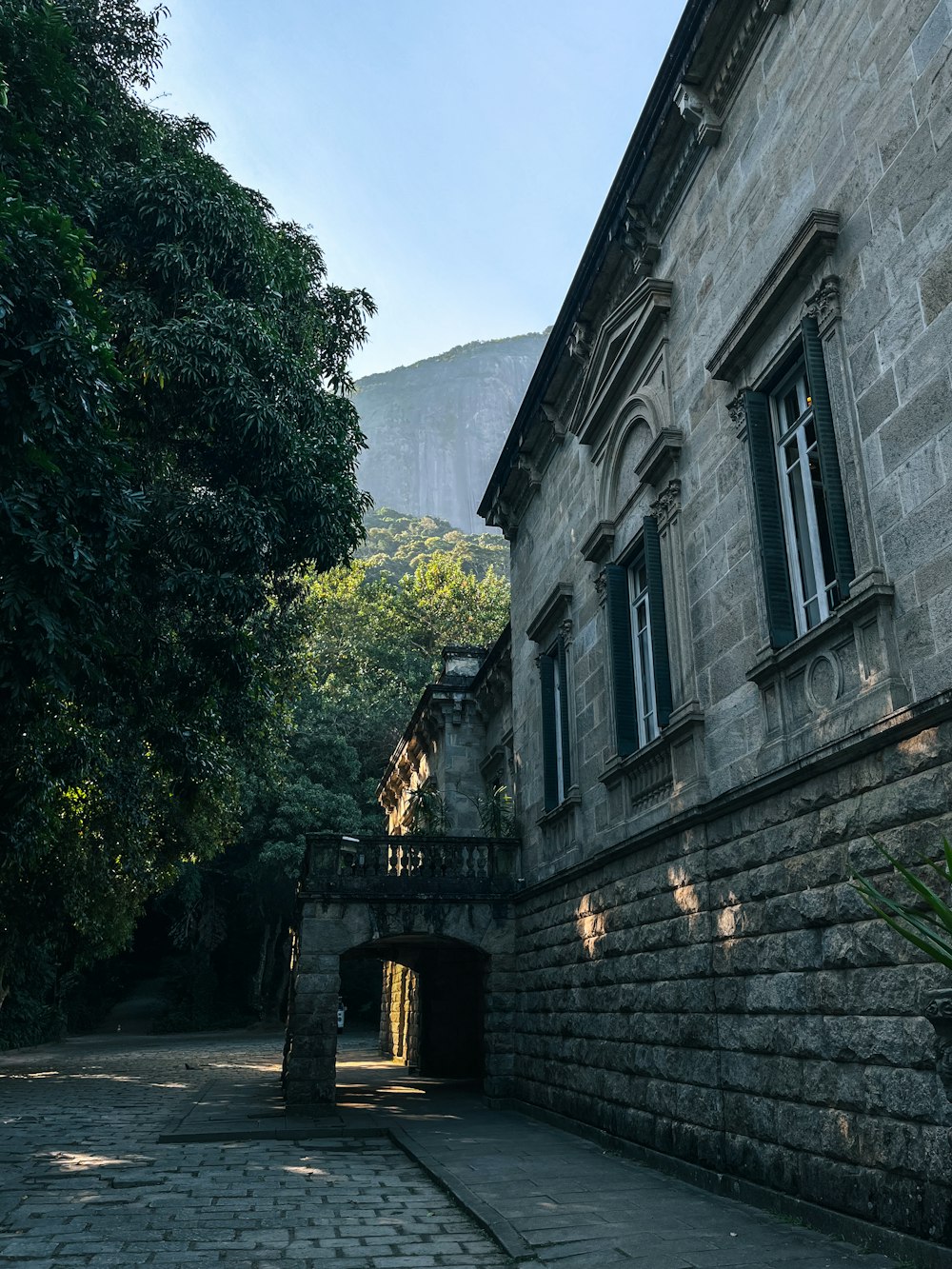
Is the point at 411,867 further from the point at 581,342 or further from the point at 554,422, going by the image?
the point at 581,342

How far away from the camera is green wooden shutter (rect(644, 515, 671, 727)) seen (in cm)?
999

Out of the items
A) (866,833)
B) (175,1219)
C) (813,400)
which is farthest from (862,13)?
(175,1219)

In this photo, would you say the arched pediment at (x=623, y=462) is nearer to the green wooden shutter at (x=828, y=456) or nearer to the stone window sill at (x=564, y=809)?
the stone window sill at (x=564, y=809)

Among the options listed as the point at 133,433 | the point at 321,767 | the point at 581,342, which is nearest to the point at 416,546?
the point at 321,767

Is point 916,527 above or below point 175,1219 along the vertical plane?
above

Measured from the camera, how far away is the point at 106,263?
12156mm

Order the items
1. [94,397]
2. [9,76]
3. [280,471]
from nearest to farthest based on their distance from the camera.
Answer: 1. [94,397]
2. [9,76]
3. [280,471]

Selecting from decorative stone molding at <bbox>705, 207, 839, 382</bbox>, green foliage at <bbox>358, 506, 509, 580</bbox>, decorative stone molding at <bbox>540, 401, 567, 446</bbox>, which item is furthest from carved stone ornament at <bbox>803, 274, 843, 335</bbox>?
green foliage at <bbox>358, 506, 509, 580</bbox>

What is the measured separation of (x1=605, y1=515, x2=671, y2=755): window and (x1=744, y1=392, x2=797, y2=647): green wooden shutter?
225 cm

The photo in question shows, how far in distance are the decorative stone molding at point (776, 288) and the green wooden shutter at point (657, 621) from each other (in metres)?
2.10

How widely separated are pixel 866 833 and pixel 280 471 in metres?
7.98

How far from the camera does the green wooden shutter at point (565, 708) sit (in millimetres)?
13617

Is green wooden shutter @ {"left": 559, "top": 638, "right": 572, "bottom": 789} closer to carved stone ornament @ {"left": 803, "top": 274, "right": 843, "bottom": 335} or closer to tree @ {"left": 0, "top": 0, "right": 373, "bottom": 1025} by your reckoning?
tree @ {"left": 0, "top": 0, "right": 373, "bottom": 1025}

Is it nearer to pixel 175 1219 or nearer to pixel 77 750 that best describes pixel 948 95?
pixel 175 1219
